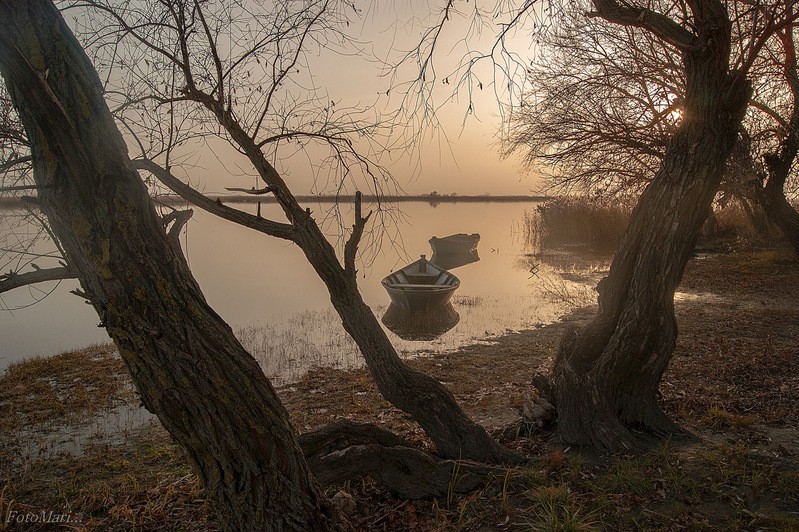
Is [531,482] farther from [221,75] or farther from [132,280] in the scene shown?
[221,75]

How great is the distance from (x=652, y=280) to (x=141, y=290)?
409 cm

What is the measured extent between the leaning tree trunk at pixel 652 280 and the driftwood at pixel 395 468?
1259 millimetres

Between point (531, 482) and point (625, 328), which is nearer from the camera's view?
point (531, 482)

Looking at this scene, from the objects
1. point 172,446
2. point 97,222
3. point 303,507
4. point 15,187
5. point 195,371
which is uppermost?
point 15,187

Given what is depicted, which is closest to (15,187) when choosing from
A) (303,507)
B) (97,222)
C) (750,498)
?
(97,222)

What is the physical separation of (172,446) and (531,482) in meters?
4.75

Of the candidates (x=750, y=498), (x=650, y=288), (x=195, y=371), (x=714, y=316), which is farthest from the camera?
(x=714, y=316)

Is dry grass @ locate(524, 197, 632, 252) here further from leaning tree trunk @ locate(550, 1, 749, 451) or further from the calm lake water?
leaning tree trunk @ locate(550, 1, 749, 451)

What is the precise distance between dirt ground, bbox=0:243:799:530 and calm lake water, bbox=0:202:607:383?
158 cm

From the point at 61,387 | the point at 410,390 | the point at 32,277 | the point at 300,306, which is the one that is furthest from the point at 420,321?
the point at 32,277

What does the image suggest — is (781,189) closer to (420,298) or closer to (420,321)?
(420,298)

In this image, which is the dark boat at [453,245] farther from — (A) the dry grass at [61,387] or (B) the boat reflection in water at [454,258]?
(A) the dry grass at [61,387]

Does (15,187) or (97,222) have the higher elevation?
(15,187)

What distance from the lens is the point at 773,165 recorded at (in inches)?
593
